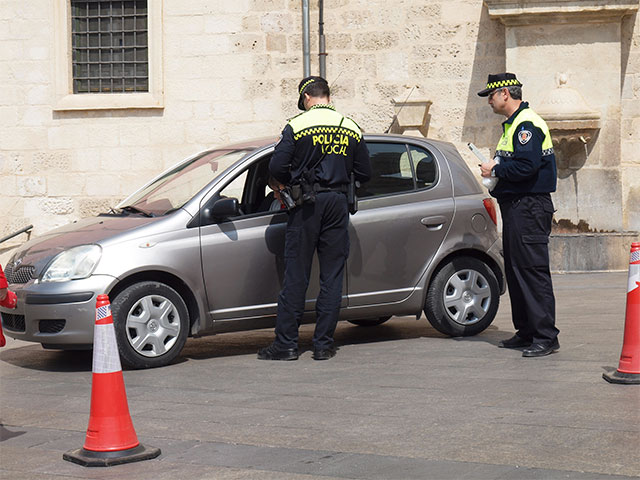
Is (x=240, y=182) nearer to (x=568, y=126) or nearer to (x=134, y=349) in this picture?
(x=134, y=349)

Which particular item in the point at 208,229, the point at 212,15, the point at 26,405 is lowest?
the point at 26,405

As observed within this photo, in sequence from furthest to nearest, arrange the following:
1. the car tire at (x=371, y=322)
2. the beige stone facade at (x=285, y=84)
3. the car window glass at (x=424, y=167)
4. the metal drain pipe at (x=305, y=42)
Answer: the metal drain pipe at (x=305, y=42) → the beige stone facade at (x=285, y=84) → the car tire at (x=371, y=322) → the car window glass at (x=424, y=167)

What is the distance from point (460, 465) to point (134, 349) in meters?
3.36

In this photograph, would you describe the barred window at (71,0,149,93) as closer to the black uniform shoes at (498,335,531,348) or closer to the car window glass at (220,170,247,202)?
the car window glass at (220,170,247,202)

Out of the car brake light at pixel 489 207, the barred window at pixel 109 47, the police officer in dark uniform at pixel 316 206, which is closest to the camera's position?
the police officer in dark uniform at pixel 316 206

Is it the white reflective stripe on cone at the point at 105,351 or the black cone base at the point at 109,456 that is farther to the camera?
the white reflective stripe on cone at the point at 105,351

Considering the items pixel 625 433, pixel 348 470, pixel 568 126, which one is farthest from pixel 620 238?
pixel 348 470

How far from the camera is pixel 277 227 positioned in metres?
8.01

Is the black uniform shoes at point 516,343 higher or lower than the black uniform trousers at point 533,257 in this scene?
lower

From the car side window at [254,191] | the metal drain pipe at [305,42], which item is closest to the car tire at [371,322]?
the car side window at [254,191]

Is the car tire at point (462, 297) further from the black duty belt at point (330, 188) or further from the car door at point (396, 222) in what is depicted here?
the black duty belt at point (330, 188)

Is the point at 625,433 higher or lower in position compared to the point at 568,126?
lower

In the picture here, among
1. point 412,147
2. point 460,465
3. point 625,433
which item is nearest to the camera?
point 460,465

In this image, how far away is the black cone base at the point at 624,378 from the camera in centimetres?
637
